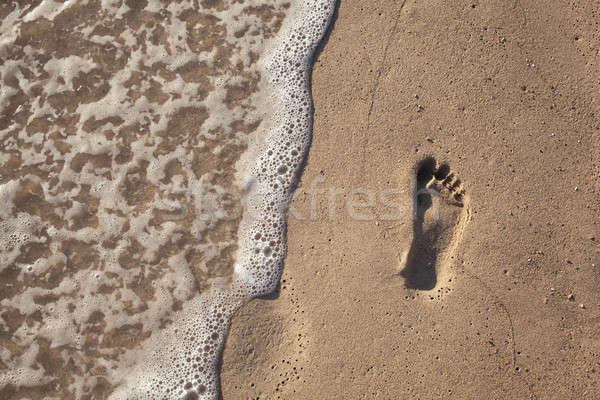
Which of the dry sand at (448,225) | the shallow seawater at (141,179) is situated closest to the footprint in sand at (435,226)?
the dry sand at (448,225)

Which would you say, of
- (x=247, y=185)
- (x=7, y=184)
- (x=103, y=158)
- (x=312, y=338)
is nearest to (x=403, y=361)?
(x=312, y=338)

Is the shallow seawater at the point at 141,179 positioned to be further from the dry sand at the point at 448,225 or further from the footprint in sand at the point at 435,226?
the footprint in sand at the point at 435,226

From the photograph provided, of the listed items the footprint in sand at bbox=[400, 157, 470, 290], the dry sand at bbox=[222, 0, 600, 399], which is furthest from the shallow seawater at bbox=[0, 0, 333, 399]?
the footprint in sand at bbox=[400, 157, 470, 290]

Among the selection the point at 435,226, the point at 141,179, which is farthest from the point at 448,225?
the point at 141,179

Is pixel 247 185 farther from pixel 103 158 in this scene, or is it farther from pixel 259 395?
pixel 259 395

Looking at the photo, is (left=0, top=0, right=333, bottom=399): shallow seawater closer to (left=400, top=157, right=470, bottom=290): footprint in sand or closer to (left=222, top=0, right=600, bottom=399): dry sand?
(left=222, top=0, right=600, bottom=399): dry sand

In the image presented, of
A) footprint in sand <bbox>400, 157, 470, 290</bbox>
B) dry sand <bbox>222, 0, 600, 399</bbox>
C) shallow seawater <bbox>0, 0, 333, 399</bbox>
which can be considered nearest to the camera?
dry sand <bbox>222, 0, 600, 399</bbox>
